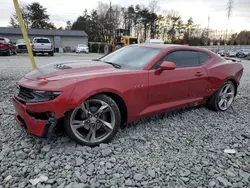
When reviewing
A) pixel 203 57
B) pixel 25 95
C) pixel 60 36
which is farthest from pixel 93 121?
pixel 60 36

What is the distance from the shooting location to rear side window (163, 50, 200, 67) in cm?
366

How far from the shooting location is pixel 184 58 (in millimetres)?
3885

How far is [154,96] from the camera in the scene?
3.31 meters

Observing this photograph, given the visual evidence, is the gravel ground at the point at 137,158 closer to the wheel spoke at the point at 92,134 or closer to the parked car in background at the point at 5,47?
the wheel spoke at the point at 92,134

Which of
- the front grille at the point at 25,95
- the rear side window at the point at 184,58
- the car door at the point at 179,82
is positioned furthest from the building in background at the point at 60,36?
the front grille at the point at 25,95

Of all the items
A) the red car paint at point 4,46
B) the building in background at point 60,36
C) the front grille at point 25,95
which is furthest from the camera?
the building in background at point 60,36

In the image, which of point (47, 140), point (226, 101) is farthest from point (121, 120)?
point (226, 101)

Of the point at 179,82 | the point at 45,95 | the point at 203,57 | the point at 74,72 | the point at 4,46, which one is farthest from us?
the point at 4,46

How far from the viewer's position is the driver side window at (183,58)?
12.0ft

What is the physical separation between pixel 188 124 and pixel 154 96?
93cm

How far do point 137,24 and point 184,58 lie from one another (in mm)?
53909

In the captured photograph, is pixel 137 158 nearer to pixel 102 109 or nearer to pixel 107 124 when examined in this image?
pixel 107 124

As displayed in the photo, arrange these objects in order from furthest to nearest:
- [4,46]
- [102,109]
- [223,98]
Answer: [4,46]
[223,98]
[102,109]

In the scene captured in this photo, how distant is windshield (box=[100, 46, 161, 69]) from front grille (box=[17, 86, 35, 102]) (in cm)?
144
